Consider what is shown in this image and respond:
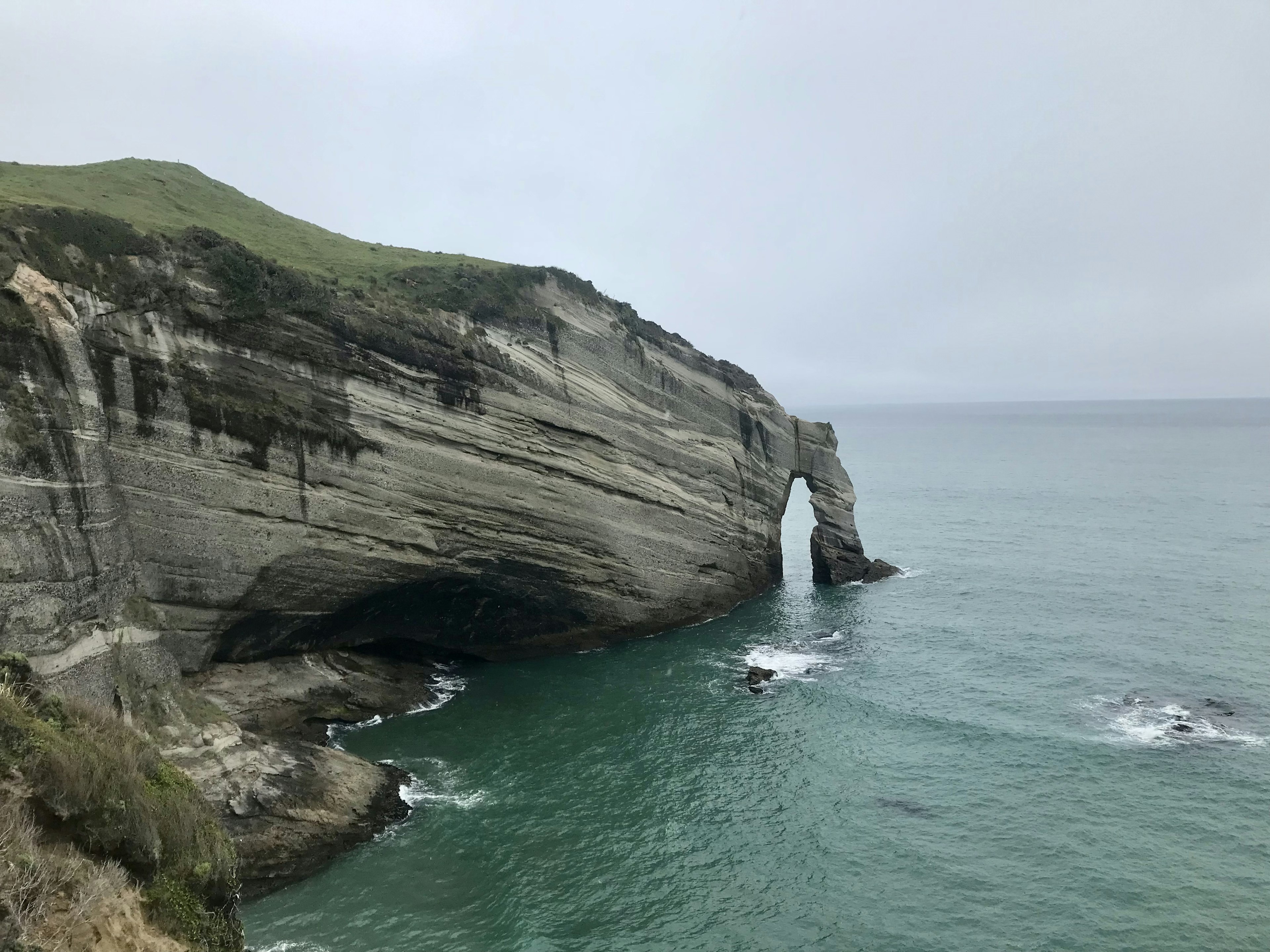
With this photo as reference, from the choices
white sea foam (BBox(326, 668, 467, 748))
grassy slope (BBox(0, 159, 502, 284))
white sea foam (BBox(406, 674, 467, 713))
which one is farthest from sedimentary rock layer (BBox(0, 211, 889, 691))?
grassy slope (BBox(0, 159, 502, 284))

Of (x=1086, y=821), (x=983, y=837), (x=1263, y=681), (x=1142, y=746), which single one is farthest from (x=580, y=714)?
(x=1263, y=681)

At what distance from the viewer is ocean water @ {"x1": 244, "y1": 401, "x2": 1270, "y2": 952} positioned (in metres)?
21.4

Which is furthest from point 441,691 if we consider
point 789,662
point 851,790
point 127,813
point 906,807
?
point 127,813

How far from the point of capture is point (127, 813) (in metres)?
12.4

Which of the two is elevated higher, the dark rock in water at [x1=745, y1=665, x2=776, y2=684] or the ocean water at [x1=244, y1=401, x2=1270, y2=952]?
the dark rock in water at [x1=745, y1=665, x2=776, y2=684]

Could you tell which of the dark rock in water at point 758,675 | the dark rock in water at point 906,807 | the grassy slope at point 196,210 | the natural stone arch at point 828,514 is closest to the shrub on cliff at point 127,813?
the dark rock in water at point 906,807

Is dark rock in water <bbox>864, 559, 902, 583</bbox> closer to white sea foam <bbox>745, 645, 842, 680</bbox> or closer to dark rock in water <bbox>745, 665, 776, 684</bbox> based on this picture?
white sea foam <bbox>745, 645, 842, 680</bbox>

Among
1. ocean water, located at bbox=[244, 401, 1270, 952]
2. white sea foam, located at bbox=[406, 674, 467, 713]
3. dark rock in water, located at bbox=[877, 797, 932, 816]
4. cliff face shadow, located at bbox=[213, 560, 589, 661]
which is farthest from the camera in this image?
white sea foam, located at bbox=[406, 674, 467, 713]

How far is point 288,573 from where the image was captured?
1243 inches

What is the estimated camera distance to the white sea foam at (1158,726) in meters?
31.9

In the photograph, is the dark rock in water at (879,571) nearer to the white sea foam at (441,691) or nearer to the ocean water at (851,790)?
the ocean water at (851,790)

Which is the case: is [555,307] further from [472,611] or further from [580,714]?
[580,714]

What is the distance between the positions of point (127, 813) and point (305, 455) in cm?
2121

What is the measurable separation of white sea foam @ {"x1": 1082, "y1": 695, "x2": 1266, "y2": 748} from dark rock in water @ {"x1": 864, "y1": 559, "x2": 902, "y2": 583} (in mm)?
24206
